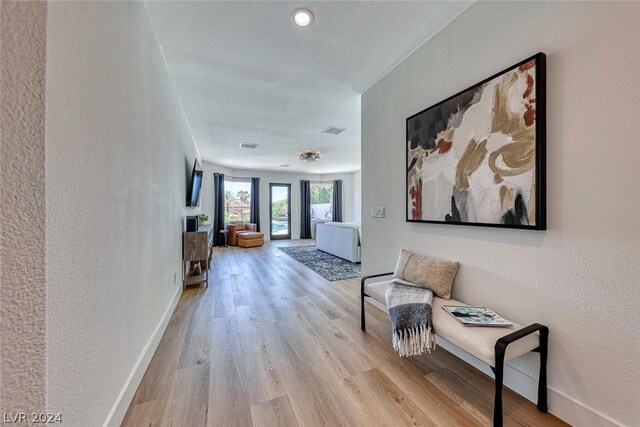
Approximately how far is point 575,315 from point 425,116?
1.64 metres

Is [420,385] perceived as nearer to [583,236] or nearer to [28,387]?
[583,236]

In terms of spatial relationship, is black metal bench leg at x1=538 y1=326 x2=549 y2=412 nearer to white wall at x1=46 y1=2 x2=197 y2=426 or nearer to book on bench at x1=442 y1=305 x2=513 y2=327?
book on bench at x1=442 y1=305 x2=513 y2=327

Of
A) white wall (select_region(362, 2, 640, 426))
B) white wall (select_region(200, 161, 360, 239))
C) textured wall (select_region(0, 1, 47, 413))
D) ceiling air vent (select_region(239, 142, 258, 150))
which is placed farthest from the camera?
white wall (select_region(200, 161, 360, 239))

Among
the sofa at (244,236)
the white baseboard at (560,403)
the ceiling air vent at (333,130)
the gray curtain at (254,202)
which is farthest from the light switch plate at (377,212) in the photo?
the gray curtain at (254,202)

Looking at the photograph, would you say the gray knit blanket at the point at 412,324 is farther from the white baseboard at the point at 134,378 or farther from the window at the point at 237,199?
the window at the point at 237,199

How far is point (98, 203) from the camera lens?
1.10 metres

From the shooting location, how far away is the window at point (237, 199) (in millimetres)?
8008

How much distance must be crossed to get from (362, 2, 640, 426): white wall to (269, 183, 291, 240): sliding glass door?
7.58m

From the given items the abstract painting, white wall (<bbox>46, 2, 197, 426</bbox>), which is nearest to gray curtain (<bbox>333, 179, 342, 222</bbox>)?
the abstract painting

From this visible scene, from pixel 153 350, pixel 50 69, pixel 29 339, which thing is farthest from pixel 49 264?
pixel 153 350

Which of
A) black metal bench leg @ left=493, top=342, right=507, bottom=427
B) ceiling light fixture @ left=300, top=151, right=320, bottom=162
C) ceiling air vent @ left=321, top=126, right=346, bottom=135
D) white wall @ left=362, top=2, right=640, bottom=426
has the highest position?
ceiling air vent @ left=321, top=126, right=346, bottom=135

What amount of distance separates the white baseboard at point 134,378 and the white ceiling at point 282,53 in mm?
2419

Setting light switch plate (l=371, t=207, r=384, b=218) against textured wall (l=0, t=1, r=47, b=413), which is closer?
textured wall (l=0, t=1, r=47, b=413)

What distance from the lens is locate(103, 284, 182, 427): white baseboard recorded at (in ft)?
4.03
